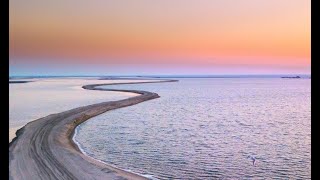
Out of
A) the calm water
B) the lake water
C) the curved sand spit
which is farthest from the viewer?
the lake water

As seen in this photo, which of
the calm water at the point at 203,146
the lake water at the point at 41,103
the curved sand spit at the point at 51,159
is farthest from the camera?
the lake water at the point at 41,103

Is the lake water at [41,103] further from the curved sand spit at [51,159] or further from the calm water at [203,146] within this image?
the calm water at [203,146]

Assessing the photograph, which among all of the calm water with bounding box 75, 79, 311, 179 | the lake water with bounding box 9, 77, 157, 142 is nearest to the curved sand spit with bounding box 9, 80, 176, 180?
the calm water with bounding box 75, 79, 311, 179

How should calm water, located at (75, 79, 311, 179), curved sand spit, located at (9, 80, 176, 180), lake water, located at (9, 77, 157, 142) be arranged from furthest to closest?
lake water, located at (9, 77, 157, 142) → calm water, located at (75, 79, 311, 179) → curved sand spit, located at (9, 80, 176, 180)

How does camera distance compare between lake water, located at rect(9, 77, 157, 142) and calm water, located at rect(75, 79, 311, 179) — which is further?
lake water, located at rect(9, 77, 157, 142)

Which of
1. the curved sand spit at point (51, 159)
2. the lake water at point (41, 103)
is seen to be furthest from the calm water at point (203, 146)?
the lake water at point (41, 103)

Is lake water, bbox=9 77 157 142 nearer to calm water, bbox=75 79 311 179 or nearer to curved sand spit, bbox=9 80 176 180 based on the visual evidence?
curved sand spit, bbox=9 80 176 180

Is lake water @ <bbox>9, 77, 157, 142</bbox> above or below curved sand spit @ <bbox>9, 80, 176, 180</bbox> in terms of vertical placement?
above

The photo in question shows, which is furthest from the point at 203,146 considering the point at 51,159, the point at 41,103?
the point at 41,103

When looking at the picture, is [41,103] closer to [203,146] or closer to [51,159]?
[51,159]

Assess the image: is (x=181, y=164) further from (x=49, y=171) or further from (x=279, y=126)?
(x=279, y=126)

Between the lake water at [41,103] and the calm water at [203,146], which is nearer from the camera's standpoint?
the calm water at [203,146]
